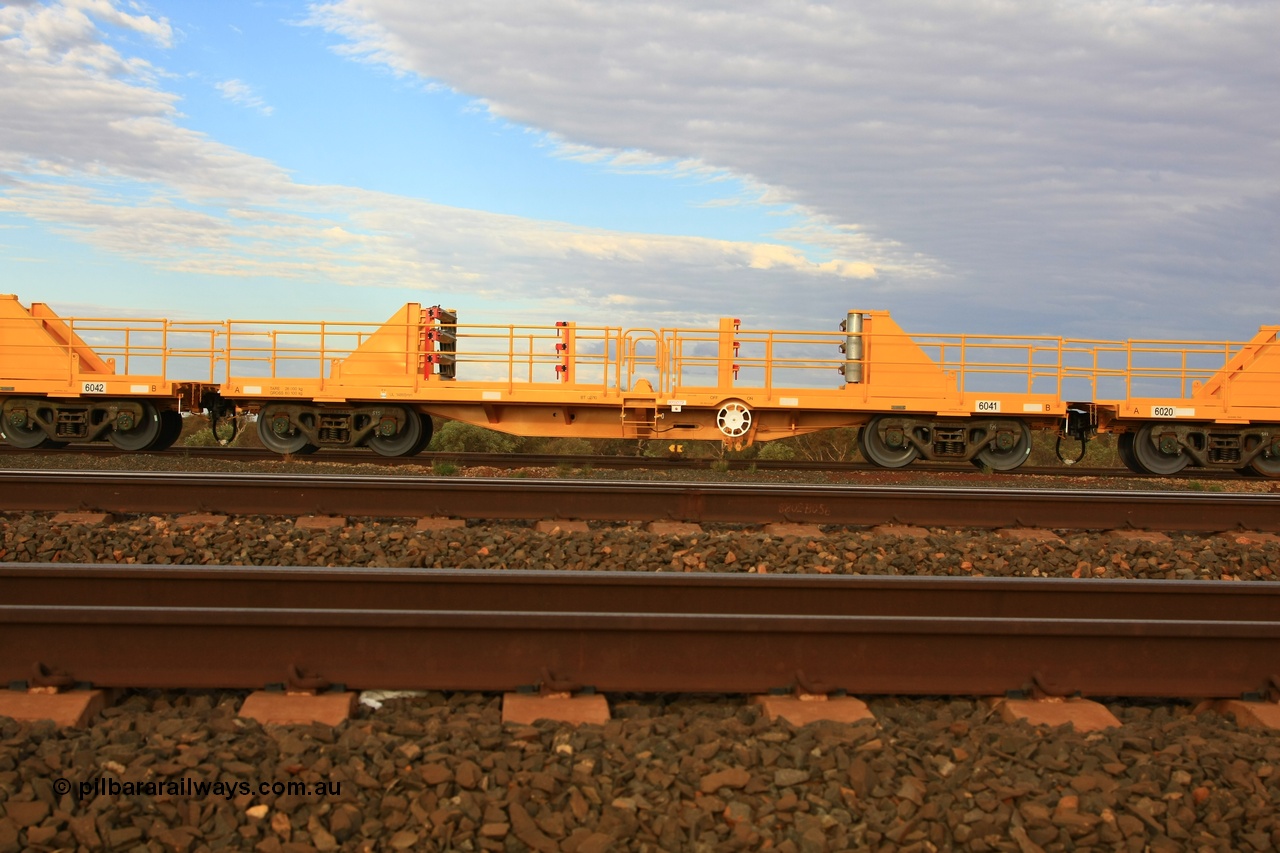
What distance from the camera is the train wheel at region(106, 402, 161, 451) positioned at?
1519cm

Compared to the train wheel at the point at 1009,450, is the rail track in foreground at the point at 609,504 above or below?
below

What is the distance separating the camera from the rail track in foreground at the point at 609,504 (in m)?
8.70

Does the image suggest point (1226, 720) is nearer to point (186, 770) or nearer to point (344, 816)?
point (344, 816)

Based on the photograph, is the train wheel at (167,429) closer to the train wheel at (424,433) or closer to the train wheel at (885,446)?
the train wheel at (424,433)

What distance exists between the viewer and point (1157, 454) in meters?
15.2

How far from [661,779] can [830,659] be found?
4.33 ft

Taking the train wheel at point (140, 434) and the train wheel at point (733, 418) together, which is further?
the train wheel at point (140, 434)

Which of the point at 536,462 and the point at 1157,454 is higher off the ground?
the point at 1157,454

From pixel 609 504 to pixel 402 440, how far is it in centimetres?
733

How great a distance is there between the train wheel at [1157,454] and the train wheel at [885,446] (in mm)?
3656

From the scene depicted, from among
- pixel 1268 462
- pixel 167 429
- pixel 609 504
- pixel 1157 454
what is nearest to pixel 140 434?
pixel 167 429

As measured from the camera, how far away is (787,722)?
3672 millimetres

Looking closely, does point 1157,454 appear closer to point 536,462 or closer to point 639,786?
point 536,462

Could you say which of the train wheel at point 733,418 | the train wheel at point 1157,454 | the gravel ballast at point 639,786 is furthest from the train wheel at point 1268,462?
the gravel ballast at point 639,786
